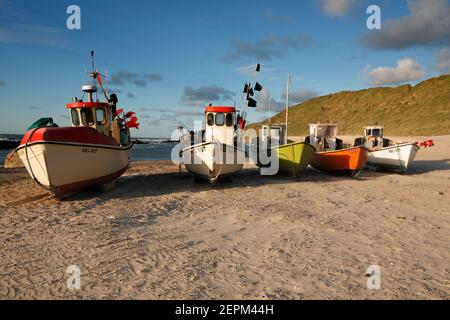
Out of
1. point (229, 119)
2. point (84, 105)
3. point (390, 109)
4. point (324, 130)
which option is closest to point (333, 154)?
point (324, 130)

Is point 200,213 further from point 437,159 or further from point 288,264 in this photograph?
point 437,159

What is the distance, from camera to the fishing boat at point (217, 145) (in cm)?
1266

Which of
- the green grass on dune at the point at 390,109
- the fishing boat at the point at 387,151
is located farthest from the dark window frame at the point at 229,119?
the green grass on dune at the point at 390,109

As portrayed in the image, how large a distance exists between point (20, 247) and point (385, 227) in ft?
27.3

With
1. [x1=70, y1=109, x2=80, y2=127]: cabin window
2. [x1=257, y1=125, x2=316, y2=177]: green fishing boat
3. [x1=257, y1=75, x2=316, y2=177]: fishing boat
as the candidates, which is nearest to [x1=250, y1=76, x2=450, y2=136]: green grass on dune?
[x1=257, y1=75, x2=316, y2=177]: fishing boat

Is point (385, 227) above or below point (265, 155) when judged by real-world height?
below

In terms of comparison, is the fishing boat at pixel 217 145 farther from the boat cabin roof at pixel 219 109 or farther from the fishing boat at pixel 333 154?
the fishing boat at pixel 333 154

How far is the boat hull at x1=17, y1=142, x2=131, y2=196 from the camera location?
988 cm

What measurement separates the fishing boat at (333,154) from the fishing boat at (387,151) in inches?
72.6

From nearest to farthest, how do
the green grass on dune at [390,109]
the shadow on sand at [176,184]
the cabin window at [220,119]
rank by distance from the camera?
the shadow on sand at [176,184]
the cabin window at [220,119]
the green grass on dune at [390,109]

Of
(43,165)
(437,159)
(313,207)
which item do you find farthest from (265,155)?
(437,159)

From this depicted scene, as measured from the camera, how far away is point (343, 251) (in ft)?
20.5

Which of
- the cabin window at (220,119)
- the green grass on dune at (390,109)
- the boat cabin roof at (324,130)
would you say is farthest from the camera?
the green grass on dune at (390,109)
